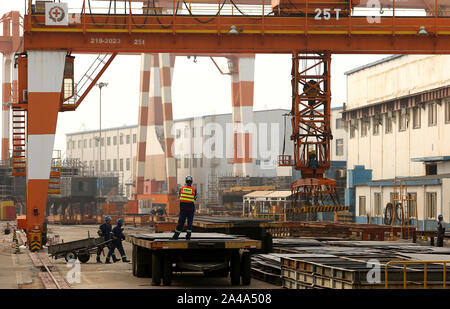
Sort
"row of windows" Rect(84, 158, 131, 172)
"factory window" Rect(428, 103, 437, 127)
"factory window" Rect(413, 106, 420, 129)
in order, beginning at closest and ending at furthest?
1. "factory window" Rect(428, 103, 437, 127)
2. "factory window" Rect(413, 106, 420, 129)
3. "row of windows" Rect(84, 158, 131, 172)

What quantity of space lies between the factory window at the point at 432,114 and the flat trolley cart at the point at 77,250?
27727 mm

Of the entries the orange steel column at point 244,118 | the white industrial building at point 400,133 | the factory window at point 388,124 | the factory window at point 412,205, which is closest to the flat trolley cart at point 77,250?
the white industrial building at point 400,133

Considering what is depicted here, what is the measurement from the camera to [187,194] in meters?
16.1

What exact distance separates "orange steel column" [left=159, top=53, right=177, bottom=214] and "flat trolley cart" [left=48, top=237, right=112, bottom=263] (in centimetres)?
4291

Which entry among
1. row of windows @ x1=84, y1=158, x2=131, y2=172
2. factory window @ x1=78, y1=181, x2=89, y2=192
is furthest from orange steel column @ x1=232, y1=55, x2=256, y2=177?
row of windows @ x1=84, y1=158, x2=131, y2=172

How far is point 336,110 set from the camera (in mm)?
75625

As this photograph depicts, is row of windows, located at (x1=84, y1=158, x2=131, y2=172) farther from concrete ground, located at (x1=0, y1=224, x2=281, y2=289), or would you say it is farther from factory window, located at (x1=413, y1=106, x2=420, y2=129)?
concrete ground, located at (x1=0, y1=224, x2=281, y2=289)

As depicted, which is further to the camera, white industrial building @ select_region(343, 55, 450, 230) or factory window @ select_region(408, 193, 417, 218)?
white industrial building @ select_region(343, 55, 450, 230)

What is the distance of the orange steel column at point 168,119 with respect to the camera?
67562 mm

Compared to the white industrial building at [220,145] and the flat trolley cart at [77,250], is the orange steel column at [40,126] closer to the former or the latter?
the flat trolley cart at [77,250]

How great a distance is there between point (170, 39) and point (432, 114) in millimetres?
21853

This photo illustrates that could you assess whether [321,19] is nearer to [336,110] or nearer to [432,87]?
[432,87]

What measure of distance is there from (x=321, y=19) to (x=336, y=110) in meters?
46.1

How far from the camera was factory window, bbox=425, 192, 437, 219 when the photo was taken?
37.3 m
